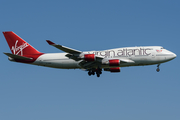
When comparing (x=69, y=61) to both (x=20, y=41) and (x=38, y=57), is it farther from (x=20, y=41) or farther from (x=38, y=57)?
(x=20, y=41)

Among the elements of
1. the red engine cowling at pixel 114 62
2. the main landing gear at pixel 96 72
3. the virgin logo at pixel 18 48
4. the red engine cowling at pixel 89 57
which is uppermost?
the virgin logo at pixel 18 48

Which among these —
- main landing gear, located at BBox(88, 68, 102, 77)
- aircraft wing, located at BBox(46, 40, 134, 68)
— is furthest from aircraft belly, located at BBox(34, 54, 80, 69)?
main landing gear, located at BBox(88, 68, 102, 77)

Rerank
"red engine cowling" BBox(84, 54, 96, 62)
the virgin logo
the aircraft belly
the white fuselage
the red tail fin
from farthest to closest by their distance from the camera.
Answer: the virgin logo < the red tail fin < the aircraft belly < the white fuselage < "red engine cowling" BBox(84, 54, 96, 62)

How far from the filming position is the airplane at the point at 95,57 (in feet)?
163

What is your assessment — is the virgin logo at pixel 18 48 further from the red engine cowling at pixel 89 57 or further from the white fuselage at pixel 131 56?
the red engine cowling at pixel 89 57

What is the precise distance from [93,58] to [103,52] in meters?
3.84

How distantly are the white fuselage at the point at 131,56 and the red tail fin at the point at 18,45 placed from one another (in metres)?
4.67

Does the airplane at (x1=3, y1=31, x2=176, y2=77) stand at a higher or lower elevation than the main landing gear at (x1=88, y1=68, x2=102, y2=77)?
higher

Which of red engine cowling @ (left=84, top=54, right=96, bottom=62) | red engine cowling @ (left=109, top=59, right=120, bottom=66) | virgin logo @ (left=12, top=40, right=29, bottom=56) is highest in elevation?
virgin logo @ (left=12, top=40, right=29, bottom=56)

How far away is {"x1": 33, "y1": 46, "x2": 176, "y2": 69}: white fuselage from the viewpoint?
50625 mm

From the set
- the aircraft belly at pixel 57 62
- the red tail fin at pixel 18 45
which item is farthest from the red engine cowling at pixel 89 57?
the red tail fin at pixel 18 45

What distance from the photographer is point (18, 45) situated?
184 feet

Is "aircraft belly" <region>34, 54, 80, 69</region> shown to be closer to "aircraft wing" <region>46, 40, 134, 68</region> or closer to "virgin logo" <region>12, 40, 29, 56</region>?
"aircraft wing" <region>46, 40, 134, 68</region>

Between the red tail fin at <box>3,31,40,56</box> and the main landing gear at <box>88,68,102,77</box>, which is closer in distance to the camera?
the main landing gear at <box>88,68,102,77</box>
